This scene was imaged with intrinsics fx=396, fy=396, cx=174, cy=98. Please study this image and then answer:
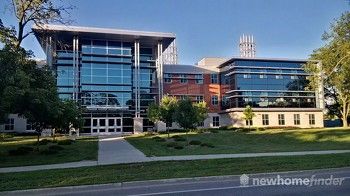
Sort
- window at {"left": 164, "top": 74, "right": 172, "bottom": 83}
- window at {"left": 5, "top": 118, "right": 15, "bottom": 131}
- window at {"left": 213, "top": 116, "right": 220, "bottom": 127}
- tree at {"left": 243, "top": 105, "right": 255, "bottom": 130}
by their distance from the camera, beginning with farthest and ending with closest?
1. window at {"left": 213, "top": 116, "right": 220, "bottom": 127}
2. window at {"left": 164, "top": 74, "right": 172, "bottom": 83}
3. window at {"left": 5, "top": 118, "right": 15, "bottom": 131}
4. tree at {"left": 243, "top": 105, "right": 255, "bottom": 130}

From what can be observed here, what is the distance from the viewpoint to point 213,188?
34.1 feet

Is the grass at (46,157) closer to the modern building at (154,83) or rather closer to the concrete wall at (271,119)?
the modern building at (154,83)

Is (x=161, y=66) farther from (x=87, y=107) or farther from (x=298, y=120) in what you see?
(x=298, y=120)

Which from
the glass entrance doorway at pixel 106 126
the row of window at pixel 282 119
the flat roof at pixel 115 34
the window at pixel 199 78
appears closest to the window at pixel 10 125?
the glass entrance doorway at pixel 106 126

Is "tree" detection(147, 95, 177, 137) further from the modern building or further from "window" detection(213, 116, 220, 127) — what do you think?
"window" detection(213, 116, 220, 127)

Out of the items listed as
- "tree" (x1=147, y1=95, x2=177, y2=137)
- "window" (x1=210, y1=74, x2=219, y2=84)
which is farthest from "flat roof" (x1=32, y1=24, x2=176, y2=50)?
"tree" (x1=147, y1=95, x2=177, y2=137)

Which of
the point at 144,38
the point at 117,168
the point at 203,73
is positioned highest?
the point at 144,38

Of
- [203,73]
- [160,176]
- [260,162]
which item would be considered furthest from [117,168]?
[203,73]

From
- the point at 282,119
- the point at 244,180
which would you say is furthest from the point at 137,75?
the point at 244,180

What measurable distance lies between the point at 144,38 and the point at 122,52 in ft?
13.6

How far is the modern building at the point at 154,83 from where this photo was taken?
59531 millimetres

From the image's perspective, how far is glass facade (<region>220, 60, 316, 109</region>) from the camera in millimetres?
65688

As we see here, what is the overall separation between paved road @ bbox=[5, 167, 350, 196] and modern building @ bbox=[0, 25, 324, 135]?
46.1 meters

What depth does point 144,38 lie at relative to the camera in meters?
62.7
